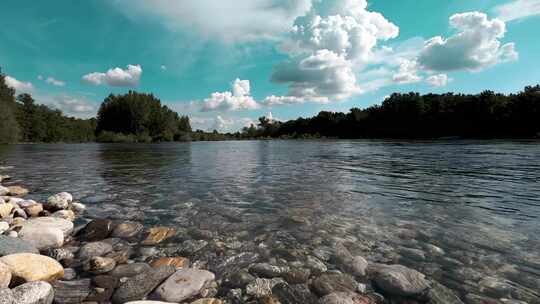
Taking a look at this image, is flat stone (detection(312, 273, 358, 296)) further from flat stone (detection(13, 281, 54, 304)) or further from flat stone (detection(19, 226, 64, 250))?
flat stone (detection(19, 226, 64, 250))

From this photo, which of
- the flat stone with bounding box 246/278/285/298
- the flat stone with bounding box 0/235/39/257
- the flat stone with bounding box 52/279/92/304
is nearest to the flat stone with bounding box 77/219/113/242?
the flat stone with bounding box 0/235/39/257

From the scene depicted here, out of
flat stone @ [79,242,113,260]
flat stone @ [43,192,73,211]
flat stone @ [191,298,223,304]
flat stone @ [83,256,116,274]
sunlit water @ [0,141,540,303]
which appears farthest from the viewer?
flat stone @ [43,192,73,211]

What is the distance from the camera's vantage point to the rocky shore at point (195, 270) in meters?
3.93

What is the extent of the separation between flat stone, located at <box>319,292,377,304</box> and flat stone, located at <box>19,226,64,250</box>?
207 inches

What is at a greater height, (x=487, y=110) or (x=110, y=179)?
(x=487, y=110)

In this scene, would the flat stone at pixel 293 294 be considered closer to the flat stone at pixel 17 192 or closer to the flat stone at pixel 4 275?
the flat stone at pixel 4 275

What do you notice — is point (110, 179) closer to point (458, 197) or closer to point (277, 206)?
point (277, 206)

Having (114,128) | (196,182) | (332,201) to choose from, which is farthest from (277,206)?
(114,128)

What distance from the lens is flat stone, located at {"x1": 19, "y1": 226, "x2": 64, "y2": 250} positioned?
5.48m

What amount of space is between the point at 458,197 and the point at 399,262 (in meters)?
6.45

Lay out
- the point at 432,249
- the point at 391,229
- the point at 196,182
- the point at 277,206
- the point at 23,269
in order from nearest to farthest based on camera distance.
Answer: the point at 23,269 < the point at 432,249 < the point at 391,229 < the point at 277,206 < the point at 196,182

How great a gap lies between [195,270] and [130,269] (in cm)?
111

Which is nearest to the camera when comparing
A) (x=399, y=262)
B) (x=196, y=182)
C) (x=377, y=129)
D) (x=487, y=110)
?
(x=399, y=262)

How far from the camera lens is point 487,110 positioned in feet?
303
